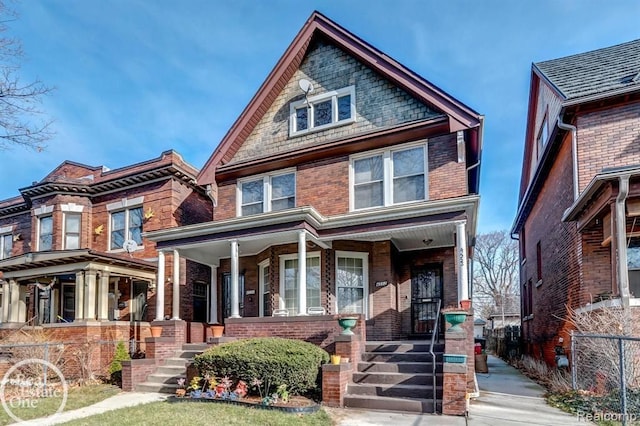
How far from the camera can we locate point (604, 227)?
8797 millimetres

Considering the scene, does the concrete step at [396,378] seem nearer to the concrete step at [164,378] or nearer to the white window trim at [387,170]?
the concrete step at [164,378]

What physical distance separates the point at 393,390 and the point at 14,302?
13.8 meters

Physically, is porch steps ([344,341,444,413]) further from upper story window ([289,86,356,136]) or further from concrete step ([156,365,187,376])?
upper story window ([289,86,356,136])

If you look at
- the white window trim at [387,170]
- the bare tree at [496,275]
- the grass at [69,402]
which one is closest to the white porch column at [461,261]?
the white window trim at [387,170]

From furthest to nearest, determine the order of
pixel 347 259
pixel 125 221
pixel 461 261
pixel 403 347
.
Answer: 1. pixel 125 221
2. pixel 347 259
3. pixel 461 261
4. pixel 403 347

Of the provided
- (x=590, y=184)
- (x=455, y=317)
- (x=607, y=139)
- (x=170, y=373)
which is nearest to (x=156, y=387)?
(x=170, y=373)

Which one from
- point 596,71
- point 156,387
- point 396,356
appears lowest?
point 156,387

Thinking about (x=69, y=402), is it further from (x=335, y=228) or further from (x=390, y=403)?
(x=335, y=228)

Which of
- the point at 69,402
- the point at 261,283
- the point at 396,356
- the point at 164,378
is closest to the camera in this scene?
the point at 69,402

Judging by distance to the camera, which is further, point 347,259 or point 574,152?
point 347,259

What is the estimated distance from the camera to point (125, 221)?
16156 millimetres

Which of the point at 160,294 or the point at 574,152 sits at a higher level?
the point at 574,152

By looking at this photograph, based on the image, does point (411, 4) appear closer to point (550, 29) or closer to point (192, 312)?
point (550, 29)

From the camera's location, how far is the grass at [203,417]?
252 inches
